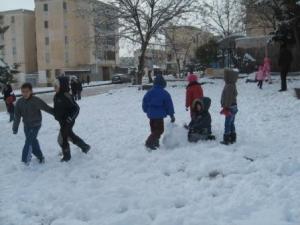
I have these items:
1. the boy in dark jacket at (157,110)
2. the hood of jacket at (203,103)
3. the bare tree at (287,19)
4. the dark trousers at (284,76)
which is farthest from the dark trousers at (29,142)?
the bare tree at (287,19)

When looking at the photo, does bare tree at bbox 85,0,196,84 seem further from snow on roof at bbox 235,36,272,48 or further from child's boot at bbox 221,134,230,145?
child's boot at bbox 221,134,230,145

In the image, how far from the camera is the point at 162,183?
730 cm

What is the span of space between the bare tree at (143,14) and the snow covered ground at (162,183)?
2364cm

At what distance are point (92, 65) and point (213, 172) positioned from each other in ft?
267

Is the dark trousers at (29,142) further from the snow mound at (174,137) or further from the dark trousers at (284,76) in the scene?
the dark trousers at (284,76)

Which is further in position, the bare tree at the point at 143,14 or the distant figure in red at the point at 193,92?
the bare tree at the point at 143,14

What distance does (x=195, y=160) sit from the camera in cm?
842

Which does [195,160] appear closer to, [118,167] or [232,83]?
[118,167]

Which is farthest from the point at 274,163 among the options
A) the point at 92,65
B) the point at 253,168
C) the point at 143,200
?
the point at 92,65

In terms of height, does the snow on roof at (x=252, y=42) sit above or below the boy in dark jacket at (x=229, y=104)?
above

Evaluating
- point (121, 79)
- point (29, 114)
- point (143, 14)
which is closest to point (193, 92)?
point (29, 114)

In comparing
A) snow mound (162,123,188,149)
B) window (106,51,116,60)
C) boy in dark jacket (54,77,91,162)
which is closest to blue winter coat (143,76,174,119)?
snow mound (162,123,188,149)

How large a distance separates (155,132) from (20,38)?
82.0m

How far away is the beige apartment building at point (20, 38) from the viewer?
8738 cm
